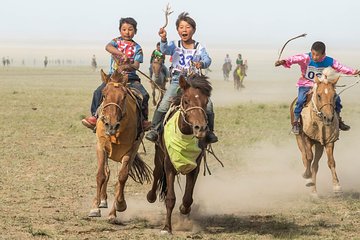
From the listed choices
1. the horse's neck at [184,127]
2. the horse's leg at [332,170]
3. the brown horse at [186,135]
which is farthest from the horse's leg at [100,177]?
the horse's leg at [332,170]

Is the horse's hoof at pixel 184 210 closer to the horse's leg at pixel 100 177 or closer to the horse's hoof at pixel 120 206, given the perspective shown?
the horse's hoof at pixel 120 206

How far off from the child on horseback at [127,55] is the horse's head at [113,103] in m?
0.72

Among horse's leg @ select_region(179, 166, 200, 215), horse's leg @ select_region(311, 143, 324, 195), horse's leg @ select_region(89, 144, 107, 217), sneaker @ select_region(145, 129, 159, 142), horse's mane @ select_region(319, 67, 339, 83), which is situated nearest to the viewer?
horse's leg @ select_region(179, 166, 200, 215)

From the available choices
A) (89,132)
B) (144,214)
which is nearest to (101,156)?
(144,214)

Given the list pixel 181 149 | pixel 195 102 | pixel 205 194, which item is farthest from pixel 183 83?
pixel 205 194

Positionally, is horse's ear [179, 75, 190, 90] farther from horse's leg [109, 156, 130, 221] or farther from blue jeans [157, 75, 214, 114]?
horse's leg [109, 156, 130, 221]

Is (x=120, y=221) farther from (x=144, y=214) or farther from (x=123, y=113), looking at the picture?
(x=123, y=113)

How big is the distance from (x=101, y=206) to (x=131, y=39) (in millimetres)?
2272

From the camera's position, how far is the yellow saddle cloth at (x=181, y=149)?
799 cm

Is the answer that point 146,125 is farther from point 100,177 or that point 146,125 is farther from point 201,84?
point 201,84

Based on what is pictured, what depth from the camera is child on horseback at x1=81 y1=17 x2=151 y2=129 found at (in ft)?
29.9

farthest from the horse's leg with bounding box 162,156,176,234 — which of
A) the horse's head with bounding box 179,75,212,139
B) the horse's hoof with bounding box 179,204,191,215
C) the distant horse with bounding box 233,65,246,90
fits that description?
the distant horse with bounding box 233,65,246,90

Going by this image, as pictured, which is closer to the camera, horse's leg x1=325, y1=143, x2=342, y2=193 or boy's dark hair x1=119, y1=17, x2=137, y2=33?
boy's dark hair x1=119, y1=17, x2=137, y2=33

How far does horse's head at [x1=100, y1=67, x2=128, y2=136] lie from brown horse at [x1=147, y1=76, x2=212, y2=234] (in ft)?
2.01
